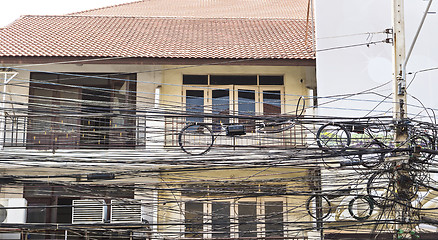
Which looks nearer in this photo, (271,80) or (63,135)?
(63,135)

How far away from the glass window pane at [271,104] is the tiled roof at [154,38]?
1.00 metres

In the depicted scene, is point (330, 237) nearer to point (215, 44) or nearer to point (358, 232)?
point (358, 232)

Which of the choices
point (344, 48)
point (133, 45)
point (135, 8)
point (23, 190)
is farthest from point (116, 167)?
point (135, 8)

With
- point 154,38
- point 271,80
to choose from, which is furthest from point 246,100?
A: point 154,38

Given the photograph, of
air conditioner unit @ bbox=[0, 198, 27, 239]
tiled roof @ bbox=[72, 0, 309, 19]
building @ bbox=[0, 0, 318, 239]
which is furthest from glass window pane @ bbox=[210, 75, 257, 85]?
tiled roof @ bbox=[72, 0, 309, 19]

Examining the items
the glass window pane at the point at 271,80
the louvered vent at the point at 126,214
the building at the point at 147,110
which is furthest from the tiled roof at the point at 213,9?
the louvered vent at the point at 126,214

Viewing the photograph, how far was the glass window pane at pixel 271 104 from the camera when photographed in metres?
16.2

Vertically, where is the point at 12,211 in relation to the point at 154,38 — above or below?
below

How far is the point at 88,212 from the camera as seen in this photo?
14.6m

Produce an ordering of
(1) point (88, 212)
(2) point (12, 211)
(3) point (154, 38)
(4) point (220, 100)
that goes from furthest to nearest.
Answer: (3) point (154, 38) → (4) point (220, 100) → (1) point (88, 212) → (2) point (12, 211)

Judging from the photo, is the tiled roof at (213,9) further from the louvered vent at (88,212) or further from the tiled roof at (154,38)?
the louvered vent at (88,212)

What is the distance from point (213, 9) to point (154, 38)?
7.67m

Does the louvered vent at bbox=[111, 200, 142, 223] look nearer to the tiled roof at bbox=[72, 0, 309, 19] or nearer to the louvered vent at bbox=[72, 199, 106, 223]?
the louvered vent at bbox=[72, 199, 106, 223]

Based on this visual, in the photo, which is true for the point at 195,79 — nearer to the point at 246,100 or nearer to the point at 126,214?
the point at 246,100
